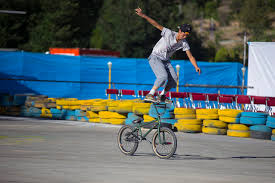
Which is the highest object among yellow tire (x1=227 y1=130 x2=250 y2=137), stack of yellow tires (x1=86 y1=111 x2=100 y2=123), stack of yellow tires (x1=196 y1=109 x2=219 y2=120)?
stack of yellow tires (x1=196 y1=109 x2=219 y2=120)

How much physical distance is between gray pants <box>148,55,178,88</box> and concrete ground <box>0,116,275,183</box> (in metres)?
1.46

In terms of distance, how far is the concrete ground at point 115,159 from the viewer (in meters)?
7.79

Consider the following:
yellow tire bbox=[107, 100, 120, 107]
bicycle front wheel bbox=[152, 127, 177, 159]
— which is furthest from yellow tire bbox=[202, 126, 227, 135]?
bicycle front wheel bbox=[152, 127, 177, 159]

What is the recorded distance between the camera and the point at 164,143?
9.93 m

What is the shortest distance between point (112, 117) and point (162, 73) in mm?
7035

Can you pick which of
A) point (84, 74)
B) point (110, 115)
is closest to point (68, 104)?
point (110, 115)

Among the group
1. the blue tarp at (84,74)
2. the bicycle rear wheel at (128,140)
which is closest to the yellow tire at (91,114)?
the bicycle rear wheel at (128,140)

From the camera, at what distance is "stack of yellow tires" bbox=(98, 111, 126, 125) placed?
17.4 metres

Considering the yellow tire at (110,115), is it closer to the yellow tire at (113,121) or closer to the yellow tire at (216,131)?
the yellow tire at (113,121)

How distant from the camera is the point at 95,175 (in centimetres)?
784

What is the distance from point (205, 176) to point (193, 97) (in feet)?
38.6

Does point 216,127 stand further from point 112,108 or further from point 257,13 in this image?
point 257,13

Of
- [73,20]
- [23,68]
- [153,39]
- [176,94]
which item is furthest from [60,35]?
[176,94]

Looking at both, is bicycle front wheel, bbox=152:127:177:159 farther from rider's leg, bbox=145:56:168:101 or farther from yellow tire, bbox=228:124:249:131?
yellow tire, bbox=228:124:249:131
